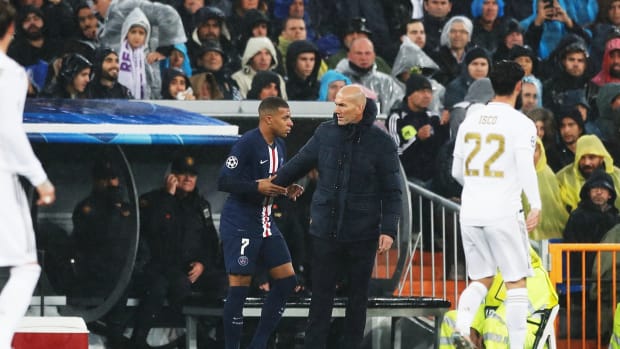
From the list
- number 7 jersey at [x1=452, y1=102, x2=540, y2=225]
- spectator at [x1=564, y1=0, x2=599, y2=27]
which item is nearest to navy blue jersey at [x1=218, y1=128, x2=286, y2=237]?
number 7 jersey at [x1=452, y1=102, x2=540, y2=225]

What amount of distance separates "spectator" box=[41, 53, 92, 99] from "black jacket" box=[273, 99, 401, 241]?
11.1 feet

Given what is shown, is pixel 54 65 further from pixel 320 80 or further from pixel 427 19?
pixel 427 19

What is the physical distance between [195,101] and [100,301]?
1.97m

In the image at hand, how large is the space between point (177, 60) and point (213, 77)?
809 millimetres

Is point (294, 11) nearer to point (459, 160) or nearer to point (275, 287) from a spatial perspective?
point (275, 287)

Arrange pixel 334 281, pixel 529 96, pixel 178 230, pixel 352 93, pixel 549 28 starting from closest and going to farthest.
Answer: pixel 352 93, pixel 334 281, pixel 178 230, pixel 529 96, pixel 549 28

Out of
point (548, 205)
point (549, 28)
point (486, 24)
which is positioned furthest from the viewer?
point (549, 28)

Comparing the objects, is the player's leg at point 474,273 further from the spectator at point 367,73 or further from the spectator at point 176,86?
the spectator at point 367,73

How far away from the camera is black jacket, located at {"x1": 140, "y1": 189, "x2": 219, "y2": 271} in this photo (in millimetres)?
13773

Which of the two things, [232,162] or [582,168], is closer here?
[232,162]

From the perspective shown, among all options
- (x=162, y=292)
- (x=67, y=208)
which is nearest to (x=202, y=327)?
(x=162, y=292)

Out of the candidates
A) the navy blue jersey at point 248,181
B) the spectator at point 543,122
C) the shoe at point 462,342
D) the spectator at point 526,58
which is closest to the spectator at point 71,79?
the navy blue jersey at point 248,181

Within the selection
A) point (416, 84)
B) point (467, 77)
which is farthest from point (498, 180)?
point (467, 77)

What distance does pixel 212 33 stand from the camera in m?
16.7
